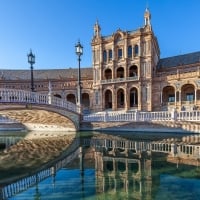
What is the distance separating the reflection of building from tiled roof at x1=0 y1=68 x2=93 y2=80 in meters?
32.7

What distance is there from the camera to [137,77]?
1250 inches

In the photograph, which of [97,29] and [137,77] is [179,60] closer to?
[137,77]

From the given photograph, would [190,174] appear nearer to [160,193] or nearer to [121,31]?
[160,193]

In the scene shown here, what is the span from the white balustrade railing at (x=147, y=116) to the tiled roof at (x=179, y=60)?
19.4 metres

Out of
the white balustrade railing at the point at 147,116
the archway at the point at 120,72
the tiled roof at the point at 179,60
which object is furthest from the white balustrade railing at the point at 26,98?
the tiled roof at the point at 179,60

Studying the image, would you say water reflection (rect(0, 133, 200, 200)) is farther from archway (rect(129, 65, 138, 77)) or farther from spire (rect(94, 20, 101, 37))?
spire (rect(94, 20, 101, 37))

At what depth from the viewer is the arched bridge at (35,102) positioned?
12000 mm

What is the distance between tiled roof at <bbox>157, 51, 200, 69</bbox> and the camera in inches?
1327

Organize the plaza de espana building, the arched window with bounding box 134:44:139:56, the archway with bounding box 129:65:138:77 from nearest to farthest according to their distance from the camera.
A: 1. the plaza de espana building
2. the arched window with bounding box 134:44:139:56
3. the archway with bounding box 129:65:138:77

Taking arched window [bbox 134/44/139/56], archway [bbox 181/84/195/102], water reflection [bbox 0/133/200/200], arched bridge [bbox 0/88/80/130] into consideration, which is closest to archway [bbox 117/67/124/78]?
arched window [bbox 134/44/139/56]

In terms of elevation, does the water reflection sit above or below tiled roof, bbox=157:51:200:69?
below

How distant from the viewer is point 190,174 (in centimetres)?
600

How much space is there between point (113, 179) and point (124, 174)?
595mm

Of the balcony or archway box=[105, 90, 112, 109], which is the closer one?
the balcony
